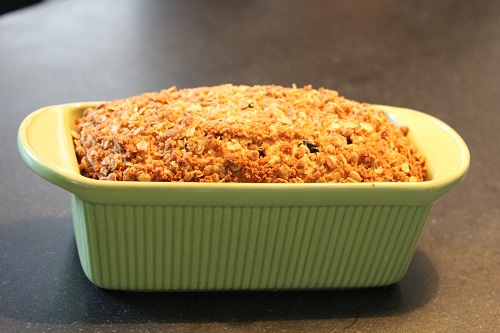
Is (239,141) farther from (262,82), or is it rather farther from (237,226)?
(262,82)

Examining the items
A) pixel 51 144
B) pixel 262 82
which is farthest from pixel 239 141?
pixel 262 82

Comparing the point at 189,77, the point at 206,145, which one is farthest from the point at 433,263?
the point at 189,77

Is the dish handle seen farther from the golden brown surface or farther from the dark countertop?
the dark countertop

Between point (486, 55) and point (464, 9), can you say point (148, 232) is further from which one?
point (464, 9)

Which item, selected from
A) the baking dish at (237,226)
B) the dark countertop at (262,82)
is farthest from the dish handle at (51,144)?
the dark countertop at (262,82)

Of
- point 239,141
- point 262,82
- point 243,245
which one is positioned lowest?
point 262,82

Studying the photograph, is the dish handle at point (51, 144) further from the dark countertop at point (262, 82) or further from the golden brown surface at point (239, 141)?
the dark countertop at point (262, 82)
